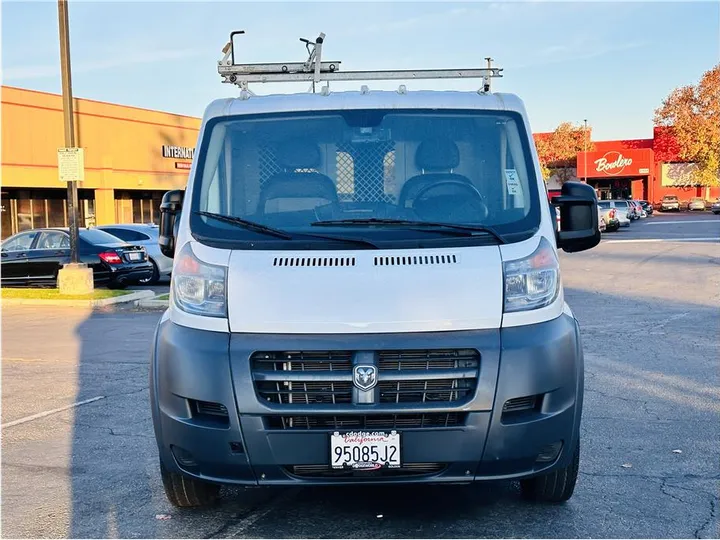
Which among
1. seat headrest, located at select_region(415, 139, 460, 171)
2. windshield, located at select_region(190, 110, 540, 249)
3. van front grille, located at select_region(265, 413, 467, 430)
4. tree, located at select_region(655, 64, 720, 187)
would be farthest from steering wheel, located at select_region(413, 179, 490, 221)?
tree, located at select_region(655, 64, 720, 187)

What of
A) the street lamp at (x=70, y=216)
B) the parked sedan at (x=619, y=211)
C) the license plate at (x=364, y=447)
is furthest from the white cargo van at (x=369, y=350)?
the parked sedan at (x=619, y=211)

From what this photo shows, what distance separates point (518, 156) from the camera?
4898 millimetres

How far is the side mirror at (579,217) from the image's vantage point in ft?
17.0

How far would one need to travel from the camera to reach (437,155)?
5043 millimetres

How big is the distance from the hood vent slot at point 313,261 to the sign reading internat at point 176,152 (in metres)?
43.1

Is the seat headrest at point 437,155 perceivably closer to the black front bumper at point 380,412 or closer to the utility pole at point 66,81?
the black front bumper at point 380,412

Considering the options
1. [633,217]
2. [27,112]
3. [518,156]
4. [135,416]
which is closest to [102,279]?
[135,416]

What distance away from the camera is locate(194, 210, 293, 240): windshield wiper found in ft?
14.7

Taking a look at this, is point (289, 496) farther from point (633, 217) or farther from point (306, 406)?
point (633, 217)

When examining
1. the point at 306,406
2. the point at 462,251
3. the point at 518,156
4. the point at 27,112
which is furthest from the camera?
the point at 27,112

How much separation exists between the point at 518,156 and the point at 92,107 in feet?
127

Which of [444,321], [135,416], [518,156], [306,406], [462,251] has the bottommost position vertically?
[135,416]

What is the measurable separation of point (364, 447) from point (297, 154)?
73.1 inches

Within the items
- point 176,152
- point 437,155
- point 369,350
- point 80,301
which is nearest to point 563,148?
point 176,152
